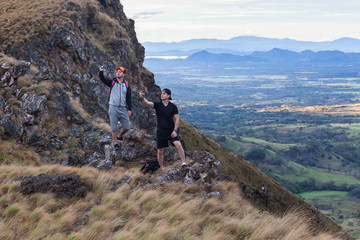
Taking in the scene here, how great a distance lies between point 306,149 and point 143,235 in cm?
20135

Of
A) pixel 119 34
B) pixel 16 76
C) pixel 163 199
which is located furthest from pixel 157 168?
pixel 119 34

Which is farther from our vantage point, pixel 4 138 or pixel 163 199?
pixel 4 138

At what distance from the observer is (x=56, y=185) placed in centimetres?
959

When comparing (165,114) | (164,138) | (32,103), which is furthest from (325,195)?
(165,114)

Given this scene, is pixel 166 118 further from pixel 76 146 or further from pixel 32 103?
pixel 32 103

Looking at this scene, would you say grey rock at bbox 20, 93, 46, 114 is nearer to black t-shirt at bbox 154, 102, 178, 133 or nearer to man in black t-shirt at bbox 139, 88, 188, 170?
man in black t-shirt at bbox 139, 88, 188, 170

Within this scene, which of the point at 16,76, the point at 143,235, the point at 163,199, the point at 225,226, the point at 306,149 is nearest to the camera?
the point at 143,235

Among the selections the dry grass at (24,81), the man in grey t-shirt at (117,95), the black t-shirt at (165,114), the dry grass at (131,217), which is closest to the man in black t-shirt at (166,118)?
the black t-shirt at (165,114)

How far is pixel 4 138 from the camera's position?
15.4 meters

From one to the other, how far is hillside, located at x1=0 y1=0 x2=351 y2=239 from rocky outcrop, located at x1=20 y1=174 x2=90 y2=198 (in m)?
0.28

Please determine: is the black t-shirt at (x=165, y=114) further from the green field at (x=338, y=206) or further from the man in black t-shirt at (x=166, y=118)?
the green field at (x=338, y=206)

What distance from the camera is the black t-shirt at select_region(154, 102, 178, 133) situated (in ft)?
39.2

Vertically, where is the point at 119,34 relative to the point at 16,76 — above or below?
above

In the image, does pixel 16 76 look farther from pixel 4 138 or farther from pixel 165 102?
pixel 165 102
